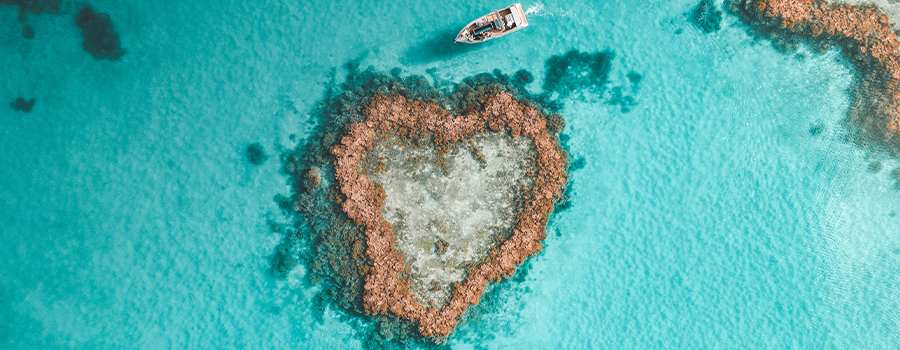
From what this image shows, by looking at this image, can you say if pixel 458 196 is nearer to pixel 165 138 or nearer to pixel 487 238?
pixel 487 238

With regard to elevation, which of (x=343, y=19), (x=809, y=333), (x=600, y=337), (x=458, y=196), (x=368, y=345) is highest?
(x=343, y=19)

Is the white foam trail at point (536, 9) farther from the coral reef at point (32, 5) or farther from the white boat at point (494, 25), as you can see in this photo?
the coral reef at point (32, 5)

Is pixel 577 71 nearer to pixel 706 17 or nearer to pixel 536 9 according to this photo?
pixel 536 9

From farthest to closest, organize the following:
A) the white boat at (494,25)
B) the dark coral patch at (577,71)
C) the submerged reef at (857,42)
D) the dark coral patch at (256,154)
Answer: the dark coral patch at (256,154) → the dark coral patch at (577,71) → the submerged reef at (857,42) → the white boat at (494,25)

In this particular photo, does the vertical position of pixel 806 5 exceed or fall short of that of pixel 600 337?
it exceeds it

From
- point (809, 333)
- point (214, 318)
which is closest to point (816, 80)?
point (809, 333)

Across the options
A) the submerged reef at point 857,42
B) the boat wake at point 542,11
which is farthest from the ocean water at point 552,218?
the submerged reef at point 857,42

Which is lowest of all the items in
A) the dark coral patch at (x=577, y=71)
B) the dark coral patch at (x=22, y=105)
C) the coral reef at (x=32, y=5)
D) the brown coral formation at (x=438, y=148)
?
Answer: the brown coral formation at (x=438, y=148)
